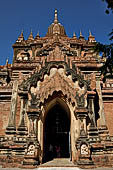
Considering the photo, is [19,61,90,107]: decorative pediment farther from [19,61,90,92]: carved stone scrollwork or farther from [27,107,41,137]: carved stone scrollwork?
[27,107,41,137]: carved stone scrollwork

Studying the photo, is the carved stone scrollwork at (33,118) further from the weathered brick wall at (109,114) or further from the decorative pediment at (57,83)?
the weathered brick wall at (109,114)

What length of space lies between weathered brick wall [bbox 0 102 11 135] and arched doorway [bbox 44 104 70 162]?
4.90 metres

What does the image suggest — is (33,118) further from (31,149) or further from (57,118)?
(57,118)

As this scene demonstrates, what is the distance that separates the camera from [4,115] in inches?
741

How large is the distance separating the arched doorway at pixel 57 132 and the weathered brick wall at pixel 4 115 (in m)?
4.90

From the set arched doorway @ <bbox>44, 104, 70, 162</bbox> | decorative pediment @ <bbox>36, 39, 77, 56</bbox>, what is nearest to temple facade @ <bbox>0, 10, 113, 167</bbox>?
arched doorway @ <bbox>44, 104, 70, 162</bbox>

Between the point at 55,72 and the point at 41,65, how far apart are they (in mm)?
1380

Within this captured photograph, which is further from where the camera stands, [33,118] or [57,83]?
[57,83]

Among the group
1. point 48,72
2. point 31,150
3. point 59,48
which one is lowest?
point 31,150

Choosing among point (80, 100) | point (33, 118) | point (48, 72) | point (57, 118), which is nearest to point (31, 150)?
point (33, 118)

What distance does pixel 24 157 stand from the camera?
1199 cm

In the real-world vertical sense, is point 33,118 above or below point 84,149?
above

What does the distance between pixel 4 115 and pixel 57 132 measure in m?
6.15

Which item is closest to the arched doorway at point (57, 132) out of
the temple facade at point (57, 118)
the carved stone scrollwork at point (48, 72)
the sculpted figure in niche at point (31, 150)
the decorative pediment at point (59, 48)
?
the temple facade at point (57, 118)
